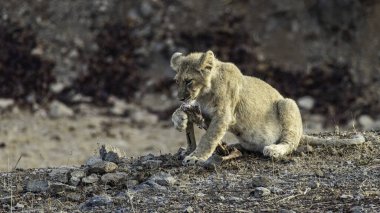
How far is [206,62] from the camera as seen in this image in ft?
32.4

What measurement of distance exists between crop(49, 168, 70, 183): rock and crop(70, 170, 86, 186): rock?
0.07 meters

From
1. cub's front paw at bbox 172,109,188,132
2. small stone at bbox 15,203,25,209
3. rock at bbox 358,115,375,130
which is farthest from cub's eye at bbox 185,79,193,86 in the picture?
rock at bbox 358,115,375,130

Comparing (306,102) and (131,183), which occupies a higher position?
(306,102)

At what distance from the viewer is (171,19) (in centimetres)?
2177

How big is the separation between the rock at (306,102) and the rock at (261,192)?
11595 mm

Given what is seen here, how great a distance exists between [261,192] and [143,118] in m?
11.0

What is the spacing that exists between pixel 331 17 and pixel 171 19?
379cm

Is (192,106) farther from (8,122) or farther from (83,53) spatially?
(83,53)

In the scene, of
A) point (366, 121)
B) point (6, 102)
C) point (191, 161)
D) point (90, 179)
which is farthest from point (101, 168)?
point (366, 121)

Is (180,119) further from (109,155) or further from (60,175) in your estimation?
(60,175)

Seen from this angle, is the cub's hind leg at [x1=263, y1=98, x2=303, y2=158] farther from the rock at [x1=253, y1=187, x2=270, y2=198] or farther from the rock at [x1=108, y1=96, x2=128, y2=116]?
the rock at [x1=108, y1=96, x2=128, y2=116]

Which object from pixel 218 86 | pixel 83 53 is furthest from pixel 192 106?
pixel 83 53

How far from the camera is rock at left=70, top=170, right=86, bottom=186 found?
30.8 ft

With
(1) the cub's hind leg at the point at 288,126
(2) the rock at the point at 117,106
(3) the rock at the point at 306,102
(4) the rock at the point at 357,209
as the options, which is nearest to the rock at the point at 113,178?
(1) the cub's hind leg at the point at 288,126
